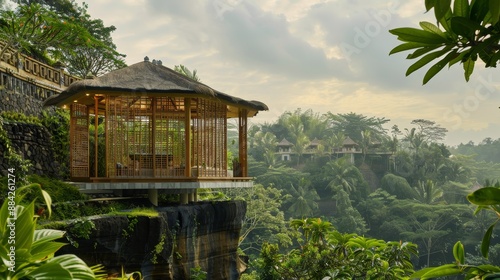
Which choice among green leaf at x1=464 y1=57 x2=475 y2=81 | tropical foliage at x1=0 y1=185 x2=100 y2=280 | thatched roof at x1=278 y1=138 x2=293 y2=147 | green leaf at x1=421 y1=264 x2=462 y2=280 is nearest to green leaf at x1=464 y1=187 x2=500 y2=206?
green leaf at x1=421 y1=264 x2=462 y2=280

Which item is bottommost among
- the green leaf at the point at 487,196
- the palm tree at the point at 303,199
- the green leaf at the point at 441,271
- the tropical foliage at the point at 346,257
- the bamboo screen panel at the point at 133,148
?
Answer: the palm tree at the point at 303,199

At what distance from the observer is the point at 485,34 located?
166cm

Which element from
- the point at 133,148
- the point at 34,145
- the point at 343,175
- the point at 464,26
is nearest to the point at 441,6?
the point at 464,26

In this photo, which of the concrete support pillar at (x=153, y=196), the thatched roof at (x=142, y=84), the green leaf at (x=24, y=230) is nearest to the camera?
the green leaf at (x=24, y=230)

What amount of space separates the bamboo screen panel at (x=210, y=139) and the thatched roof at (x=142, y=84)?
13.8 inches

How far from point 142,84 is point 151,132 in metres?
0.83

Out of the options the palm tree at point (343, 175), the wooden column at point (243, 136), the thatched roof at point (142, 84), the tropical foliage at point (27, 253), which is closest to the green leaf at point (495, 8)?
the tropical foliage at point (27, 253)

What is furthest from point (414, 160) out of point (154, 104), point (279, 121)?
point (154, 104)

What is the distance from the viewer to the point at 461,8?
1.68m

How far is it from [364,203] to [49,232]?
128 feet

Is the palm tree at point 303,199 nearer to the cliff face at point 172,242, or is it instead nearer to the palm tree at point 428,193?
the palm tree at point 428,193

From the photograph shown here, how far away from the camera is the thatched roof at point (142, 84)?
28.0 ft

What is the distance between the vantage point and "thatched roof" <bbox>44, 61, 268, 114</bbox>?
8531 millimetres

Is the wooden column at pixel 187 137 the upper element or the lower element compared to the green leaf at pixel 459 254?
upper
